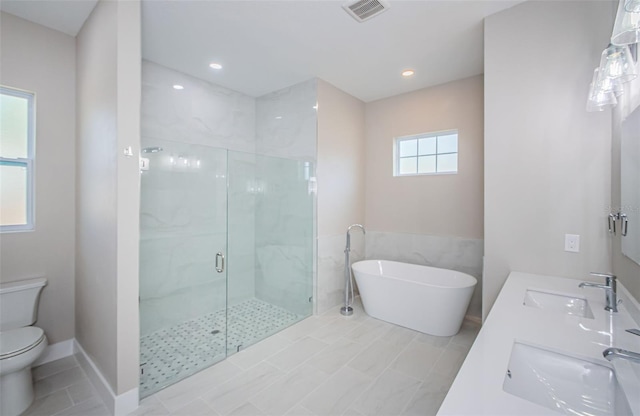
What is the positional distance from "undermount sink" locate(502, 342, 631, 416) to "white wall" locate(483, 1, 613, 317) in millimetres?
1202

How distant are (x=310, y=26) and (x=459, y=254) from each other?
2848mm

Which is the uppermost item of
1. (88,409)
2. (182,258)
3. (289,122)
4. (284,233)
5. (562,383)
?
(289,122)

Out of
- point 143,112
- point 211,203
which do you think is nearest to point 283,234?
point 211,203

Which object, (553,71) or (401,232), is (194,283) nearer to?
(401,232)

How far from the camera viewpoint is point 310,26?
2277 millimetres

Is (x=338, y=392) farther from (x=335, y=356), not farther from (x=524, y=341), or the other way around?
(x=524, y=341)

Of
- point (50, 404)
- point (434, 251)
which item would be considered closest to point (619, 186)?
point (434, 251)

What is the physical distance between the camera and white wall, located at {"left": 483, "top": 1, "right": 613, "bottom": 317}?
5.99 feet

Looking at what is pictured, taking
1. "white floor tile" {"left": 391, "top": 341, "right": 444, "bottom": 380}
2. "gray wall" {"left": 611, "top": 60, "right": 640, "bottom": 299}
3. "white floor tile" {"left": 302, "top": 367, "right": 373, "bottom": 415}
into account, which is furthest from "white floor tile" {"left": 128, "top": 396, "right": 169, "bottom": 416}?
"gray wall" {"left": 611, "top": 60, "right": 640, "bottom": 299}

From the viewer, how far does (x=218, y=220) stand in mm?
2887

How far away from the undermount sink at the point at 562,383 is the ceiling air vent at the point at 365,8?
2.26m

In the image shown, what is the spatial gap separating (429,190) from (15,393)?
400 cm

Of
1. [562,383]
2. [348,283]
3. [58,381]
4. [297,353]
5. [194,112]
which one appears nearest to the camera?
[562,383]

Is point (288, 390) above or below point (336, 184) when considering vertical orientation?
below
